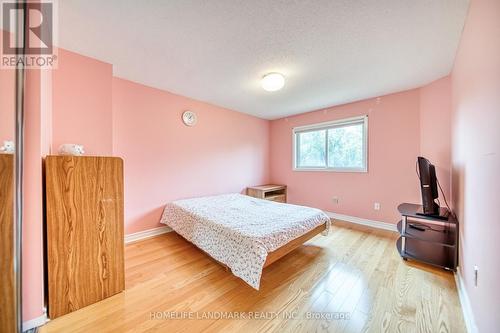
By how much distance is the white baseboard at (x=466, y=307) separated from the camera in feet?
4.09

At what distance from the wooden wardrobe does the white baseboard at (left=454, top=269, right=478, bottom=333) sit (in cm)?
264

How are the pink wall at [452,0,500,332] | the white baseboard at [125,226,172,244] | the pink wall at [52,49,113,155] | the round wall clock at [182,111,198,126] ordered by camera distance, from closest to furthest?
the pink wall at [452,0,500,332] → the pink wall at [52,49,113,155] → the white baseboard at [125,226,172,244] → the round wall clock at [182,111,198,126]

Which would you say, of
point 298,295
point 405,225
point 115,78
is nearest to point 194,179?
point 115,78

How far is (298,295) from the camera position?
1651 mm

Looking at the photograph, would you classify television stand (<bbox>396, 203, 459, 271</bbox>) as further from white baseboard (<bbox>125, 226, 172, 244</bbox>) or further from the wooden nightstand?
white baseboard (<bbox>125, 226, 172, 244</bbox>)

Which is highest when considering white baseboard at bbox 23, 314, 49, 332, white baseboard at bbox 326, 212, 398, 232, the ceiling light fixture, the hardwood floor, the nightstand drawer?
the ceiling light fixture

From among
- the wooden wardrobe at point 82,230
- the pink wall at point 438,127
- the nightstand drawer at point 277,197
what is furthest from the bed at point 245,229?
the pink wall at point 438,127

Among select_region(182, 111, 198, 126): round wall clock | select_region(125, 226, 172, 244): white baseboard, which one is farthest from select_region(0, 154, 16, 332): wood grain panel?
select_region(182, 111, 198, 126): round wall clock

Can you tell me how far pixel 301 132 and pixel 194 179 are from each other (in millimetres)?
2628

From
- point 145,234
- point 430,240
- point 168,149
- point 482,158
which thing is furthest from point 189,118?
point 430,240

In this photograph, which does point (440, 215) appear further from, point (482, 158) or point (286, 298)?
point (286, 298)

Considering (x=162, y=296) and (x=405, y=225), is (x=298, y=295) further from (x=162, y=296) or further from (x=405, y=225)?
(x=405, y=225)

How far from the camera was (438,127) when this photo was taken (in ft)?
8.70

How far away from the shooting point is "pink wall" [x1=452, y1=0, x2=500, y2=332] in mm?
967
